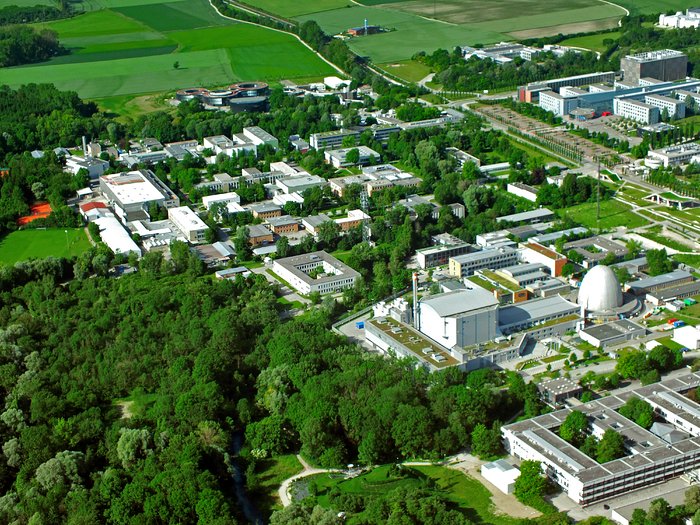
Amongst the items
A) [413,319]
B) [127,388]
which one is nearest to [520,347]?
[413,319]

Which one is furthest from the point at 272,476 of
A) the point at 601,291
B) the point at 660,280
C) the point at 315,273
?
the point at 660,280

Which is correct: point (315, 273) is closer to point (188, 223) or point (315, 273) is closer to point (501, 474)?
point (188, 223)

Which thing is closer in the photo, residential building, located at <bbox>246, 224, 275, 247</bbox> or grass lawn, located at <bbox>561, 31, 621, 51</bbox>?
residential building, located at <bbox>246, 224, 275, 247</bbox>

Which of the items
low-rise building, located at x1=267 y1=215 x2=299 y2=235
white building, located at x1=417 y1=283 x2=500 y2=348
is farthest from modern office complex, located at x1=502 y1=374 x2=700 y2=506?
low-rise building, located at x1=267 y1=215 x2=299 y2=235

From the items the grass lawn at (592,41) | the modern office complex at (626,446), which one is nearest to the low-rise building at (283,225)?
the modern office complex at (626,446)

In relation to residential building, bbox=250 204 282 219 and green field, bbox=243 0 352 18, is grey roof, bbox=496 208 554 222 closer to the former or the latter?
residential building, bbox=250 204 282 219

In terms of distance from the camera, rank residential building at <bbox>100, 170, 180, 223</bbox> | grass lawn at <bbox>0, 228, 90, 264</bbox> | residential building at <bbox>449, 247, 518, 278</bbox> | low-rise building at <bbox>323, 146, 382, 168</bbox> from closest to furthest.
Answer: residential building at <bbox>449, 247, 518, 278</bbox> → grass lawn at <bbox>0, 228, 90, 264</bbox> → residential building at <bbox>100, 170, 180, 223</bbox> → low-rise building at <bbox>323, 146, 382, 168</bbox>
